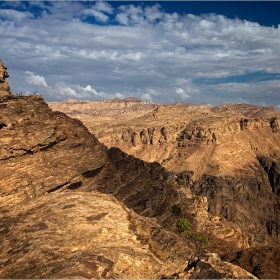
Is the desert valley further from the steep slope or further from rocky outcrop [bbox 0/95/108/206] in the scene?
the steep slope

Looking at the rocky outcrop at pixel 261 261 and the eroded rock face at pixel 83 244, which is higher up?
the eroded rock face at pixel 83 244

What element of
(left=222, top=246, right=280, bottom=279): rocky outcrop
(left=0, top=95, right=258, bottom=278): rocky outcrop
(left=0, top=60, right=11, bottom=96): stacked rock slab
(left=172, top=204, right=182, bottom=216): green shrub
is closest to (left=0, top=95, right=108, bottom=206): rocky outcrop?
(left=0, top=95, right=258, bottom=278): rocky outcrop

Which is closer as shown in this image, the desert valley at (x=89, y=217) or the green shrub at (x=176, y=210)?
the desert valley at (x=89, y=217)

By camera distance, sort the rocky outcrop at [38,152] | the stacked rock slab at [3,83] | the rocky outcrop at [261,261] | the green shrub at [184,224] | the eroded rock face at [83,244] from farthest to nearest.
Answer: the green shrub at [184,224], the stacked rock slab at [3,83], the rocky outcrop at [38,152], the rocky outcrop at [261,261], the eroded rock face at [83,244]

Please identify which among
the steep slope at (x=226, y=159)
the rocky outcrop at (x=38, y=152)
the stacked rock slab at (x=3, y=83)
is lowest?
the steep slope at (x=226, y=159)

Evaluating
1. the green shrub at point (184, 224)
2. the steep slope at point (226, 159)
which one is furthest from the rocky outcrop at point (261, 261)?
the steep slope at point (226, 159)

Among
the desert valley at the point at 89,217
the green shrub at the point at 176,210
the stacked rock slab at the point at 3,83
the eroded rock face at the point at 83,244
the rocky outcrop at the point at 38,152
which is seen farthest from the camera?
the green shrub at the point at 176,210

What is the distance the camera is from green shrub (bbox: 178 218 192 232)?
41969 millimetres

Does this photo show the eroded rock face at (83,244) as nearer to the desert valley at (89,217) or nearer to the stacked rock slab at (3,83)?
the desert valley at (89,217)

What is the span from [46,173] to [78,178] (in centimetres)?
445

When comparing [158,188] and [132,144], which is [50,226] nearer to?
[158,188]

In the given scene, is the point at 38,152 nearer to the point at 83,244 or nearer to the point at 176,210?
the point at 83,244

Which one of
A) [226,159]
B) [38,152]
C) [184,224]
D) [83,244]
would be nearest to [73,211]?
[83,244]

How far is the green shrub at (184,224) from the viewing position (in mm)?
41969
